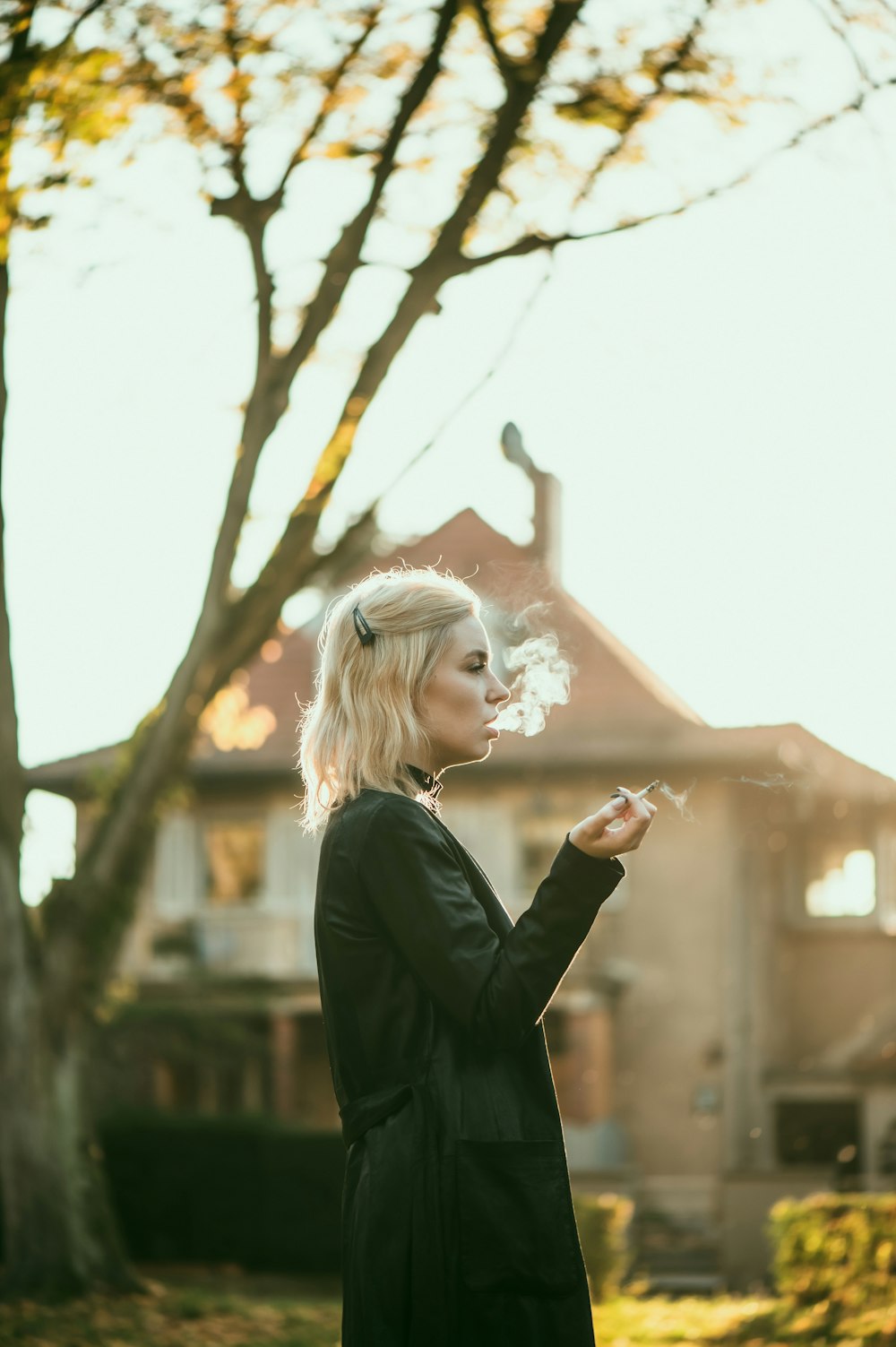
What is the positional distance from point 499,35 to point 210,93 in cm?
176

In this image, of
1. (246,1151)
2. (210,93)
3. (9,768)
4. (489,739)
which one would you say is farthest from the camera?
(246,1151)

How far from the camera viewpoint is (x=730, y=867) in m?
24.5

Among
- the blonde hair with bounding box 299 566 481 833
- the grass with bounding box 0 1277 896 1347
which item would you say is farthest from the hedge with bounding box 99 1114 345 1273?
the blonde hair with bounding box 299 566 481 833

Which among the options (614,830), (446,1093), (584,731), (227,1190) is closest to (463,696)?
(614,830)

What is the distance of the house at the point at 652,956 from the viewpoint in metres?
23.5

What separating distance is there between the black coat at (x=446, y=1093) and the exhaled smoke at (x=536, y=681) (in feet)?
2.97

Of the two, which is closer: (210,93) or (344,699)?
(344,699)

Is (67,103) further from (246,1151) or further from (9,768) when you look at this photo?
(246,1151)

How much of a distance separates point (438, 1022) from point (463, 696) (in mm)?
586

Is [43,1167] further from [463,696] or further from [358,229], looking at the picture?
[463,696]

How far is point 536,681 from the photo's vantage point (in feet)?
14.1

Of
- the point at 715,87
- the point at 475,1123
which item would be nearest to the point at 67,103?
the point at 715,87

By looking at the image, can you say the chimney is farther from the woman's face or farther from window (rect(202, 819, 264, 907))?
the woman's face

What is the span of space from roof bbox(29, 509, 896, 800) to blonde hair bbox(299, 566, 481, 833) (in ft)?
59.8
